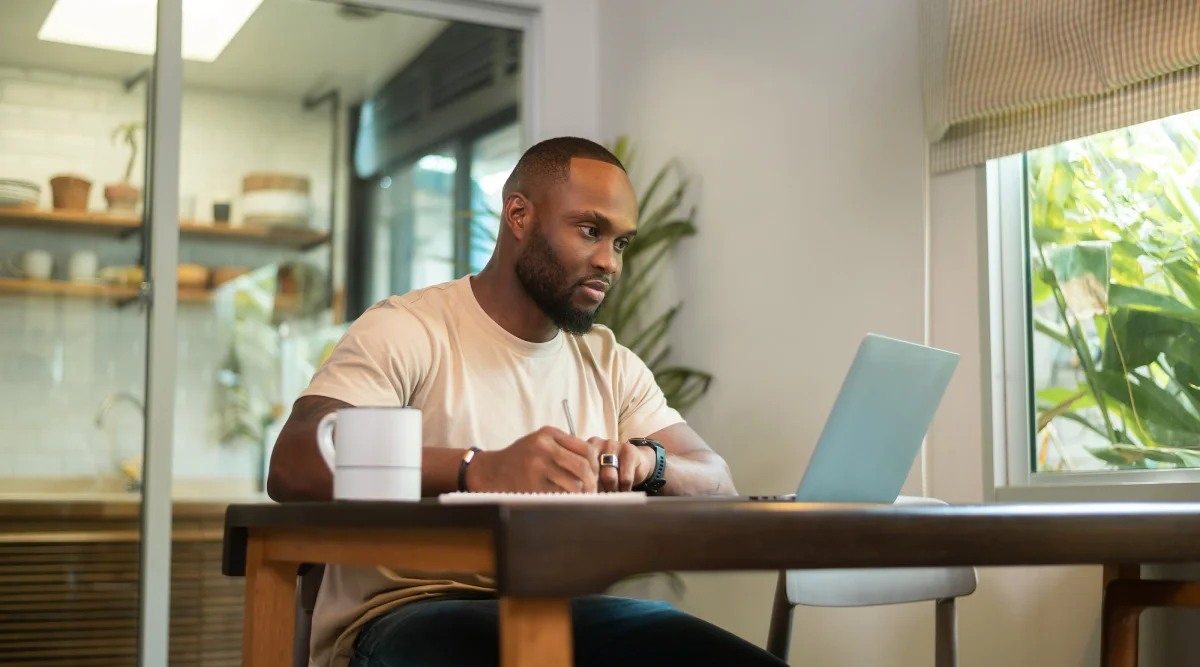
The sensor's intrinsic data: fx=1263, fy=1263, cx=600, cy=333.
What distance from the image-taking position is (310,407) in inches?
69.9

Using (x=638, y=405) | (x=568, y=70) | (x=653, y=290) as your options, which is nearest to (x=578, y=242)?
(x=638, y=405)

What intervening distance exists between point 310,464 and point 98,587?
7.58 ft

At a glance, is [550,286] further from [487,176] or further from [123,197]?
[487,176]

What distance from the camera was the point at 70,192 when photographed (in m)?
3.75

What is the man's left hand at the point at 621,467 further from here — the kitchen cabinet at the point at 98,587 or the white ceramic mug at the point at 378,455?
the kitchen cabinet at the point at 98,587

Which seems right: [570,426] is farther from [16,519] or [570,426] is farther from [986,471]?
[16,519]

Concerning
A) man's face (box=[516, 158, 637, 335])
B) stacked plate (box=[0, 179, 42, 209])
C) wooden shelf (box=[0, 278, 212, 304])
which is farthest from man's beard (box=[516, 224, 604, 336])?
stacked plate (box=[0, 179, 42, 209])

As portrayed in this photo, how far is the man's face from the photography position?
7.14 ft

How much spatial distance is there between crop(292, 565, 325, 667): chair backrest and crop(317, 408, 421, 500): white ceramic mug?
62 cm

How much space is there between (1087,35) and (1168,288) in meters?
0.51

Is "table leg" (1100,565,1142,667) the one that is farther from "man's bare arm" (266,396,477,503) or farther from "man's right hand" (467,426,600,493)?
"man's bare arm" (266,396,477,503)

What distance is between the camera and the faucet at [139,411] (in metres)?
3.71

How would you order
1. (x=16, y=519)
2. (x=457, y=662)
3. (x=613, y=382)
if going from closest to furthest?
(x=457, y=662) < (x=613, y=382) < (x=16, y=519)

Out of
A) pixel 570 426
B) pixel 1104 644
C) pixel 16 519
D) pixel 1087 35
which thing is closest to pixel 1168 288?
pixel 1087 35
